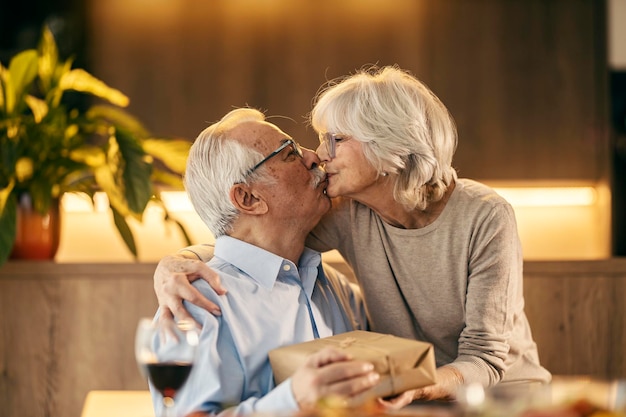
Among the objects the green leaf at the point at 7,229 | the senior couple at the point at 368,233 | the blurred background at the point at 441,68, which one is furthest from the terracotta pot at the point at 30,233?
the senior couple at the point at 368,233

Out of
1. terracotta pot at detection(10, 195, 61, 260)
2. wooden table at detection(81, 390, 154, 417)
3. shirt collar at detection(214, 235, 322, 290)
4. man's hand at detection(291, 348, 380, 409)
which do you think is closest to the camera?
man's hand at detection(291, 348, 380, 409)

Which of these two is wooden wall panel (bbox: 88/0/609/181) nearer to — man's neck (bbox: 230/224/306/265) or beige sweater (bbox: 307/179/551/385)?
beige sweater (bbox: 307/179/551/385)

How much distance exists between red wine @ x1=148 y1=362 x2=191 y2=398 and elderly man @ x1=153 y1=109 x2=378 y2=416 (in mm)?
439

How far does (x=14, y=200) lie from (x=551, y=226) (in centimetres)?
241

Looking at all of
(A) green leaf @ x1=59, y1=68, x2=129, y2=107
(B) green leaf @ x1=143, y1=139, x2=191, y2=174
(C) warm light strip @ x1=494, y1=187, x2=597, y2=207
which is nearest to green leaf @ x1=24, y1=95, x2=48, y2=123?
(A) green leaf @ x1=59, y1=68, x2=129, y2=107

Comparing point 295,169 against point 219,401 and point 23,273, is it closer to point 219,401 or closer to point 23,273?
point 219,401

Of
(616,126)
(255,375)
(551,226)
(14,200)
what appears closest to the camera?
(255,375)

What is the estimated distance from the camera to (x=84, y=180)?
3293 mm

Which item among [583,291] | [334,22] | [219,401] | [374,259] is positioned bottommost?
[583,291]

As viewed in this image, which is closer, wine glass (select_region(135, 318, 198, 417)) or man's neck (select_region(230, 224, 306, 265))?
wine glass (select_region(135, 318, 198, 417))

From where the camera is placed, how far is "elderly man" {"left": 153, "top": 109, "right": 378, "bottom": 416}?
5.54ft

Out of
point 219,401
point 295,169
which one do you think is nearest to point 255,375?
point 219,401

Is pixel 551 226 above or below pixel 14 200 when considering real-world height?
below

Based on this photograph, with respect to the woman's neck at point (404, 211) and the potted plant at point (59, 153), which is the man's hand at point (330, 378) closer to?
the woman's neck at point (404, 211)
